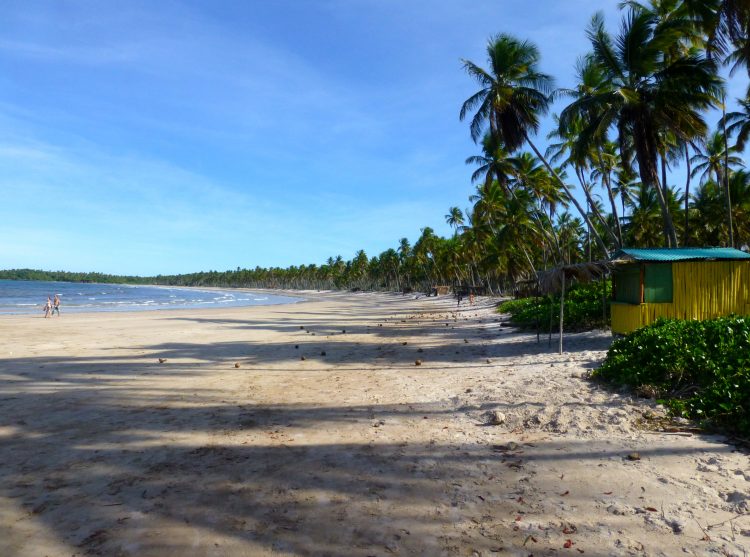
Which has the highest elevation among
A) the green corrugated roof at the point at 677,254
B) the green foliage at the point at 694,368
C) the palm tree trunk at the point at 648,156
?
the palm tree trunk at the point at 648,156

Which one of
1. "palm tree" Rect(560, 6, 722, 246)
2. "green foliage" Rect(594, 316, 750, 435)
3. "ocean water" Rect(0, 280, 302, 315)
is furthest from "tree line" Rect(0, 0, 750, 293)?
"ocean water" Rect(0, 280, 302, 315)

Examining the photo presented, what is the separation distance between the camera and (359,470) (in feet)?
14.7

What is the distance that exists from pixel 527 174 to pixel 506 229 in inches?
328

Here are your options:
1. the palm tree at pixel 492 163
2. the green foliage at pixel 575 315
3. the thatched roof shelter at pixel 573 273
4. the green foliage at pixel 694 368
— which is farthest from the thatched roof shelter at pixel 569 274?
the palm tree at pixel 492 163

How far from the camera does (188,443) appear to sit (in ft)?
17.3

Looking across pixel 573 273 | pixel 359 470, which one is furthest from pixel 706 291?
pixel 359 470

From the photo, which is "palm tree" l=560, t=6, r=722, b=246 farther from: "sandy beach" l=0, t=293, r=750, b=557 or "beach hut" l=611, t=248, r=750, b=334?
"sandy beach" l=0, t=293, r=750, b=557

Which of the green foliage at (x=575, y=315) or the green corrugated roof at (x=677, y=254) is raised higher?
the green corrugated roof at (x=677, y=254)

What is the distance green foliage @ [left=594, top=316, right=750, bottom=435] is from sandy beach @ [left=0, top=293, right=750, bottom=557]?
15.8 inches

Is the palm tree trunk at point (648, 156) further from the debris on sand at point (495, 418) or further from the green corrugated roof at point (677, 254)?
the debris on sand at point (495, 418)

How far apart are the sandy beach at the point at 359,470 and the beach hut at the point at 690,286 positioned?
13.3 feet

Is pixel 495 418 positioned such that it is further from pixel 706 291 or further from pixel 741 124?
pixel 741 124

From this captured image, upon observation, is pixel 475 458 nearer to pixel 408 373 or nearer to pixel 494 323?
pixel 408 373

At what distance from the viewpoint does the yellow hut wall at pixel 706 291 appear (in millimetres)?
11180
